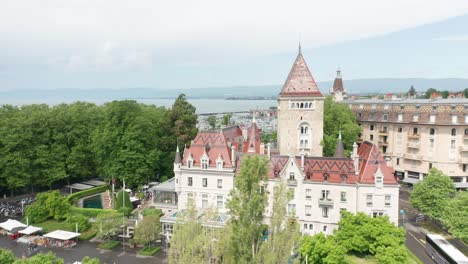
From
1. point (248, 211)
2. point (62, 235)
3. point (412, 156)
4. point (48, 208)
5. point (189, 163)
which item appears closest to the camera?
point (248, 211)

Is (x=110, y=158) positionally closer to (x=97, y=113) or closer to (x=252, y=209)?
(x=97, y=113)

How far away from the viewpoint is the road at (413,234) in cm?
3769

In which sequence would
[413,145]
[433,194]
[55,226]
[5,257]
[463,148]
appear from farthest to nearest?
[413,145], [463,148], [55,226], [433,194], [5,257]

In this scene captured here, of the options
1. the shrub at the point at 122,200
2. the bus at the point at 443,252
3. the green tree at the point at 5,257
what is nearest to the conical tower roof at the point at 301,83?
the bus at the point at 443,252

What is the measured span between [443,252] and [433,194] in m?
12.1

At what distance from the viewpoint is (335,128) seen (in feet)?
208

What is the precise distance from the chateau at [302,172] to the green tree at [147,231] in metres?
2.38

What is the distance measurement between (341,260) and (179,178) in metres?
23.6

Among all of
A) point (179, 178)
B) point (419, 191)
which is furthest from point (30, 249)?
point (419, 191)

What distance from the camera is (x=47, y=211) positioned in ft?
155

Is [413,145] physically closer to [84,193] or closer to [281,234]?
[281,234]

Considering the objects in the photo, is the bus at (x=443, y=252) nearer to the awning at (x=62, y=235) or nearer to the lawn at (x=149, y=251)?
the lawn at (x=149, y=251)

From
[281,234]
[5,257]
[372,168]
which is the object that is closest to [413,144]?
[372,168]

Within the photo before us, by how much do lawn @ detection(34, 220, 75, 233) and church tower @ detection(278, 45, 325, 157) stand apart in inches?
1285
